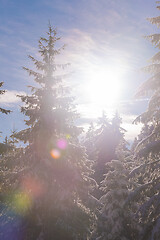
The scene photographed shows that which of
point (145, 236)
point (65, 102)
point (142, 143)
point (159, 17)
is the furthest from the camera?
point (65, 102)

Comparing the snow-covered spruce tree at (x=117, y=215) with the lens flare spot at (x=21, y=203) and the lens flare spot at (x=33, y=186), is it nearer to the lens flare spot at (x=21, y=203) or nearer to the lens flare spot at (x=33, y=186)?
the lens flare spot at (x=33, y=186)

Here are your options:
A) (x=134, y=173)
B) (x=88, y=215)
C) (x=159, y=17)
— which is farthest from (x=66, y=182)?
(x=159, y=17)

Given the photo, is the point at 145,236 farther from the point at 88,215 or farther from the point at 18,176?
the point at 18,176

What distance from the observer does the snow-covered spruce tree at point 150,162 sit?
880cm

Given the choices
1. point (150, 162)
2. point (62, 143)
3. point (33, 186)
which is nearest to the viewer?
point (150, 162)

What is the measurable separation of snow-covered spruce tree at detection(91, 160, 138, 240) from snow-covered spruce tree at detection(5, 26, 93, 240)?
3.29 m

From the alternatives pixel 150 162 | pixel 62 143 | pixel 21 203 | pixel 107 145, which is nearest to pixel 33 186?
pixel 21 203

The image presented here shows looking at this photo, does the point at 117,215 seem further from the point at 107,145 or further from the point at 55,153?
the point at 107,145

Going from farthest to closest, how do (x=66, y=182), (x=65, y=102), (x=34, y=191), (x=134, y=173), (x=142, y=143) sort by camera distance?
(x=65, y=102) < (x=66, y=182) < (x=34, y=191) < (x=142, y=143) < (x=134, y=173)

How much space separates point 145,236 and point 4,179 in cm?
929

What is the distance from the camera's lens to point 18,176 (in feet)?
40.8

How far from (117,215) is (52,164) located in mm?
7179

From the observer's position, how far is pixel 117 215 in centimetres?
1512

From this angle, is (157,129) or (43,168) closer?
(157,129)
